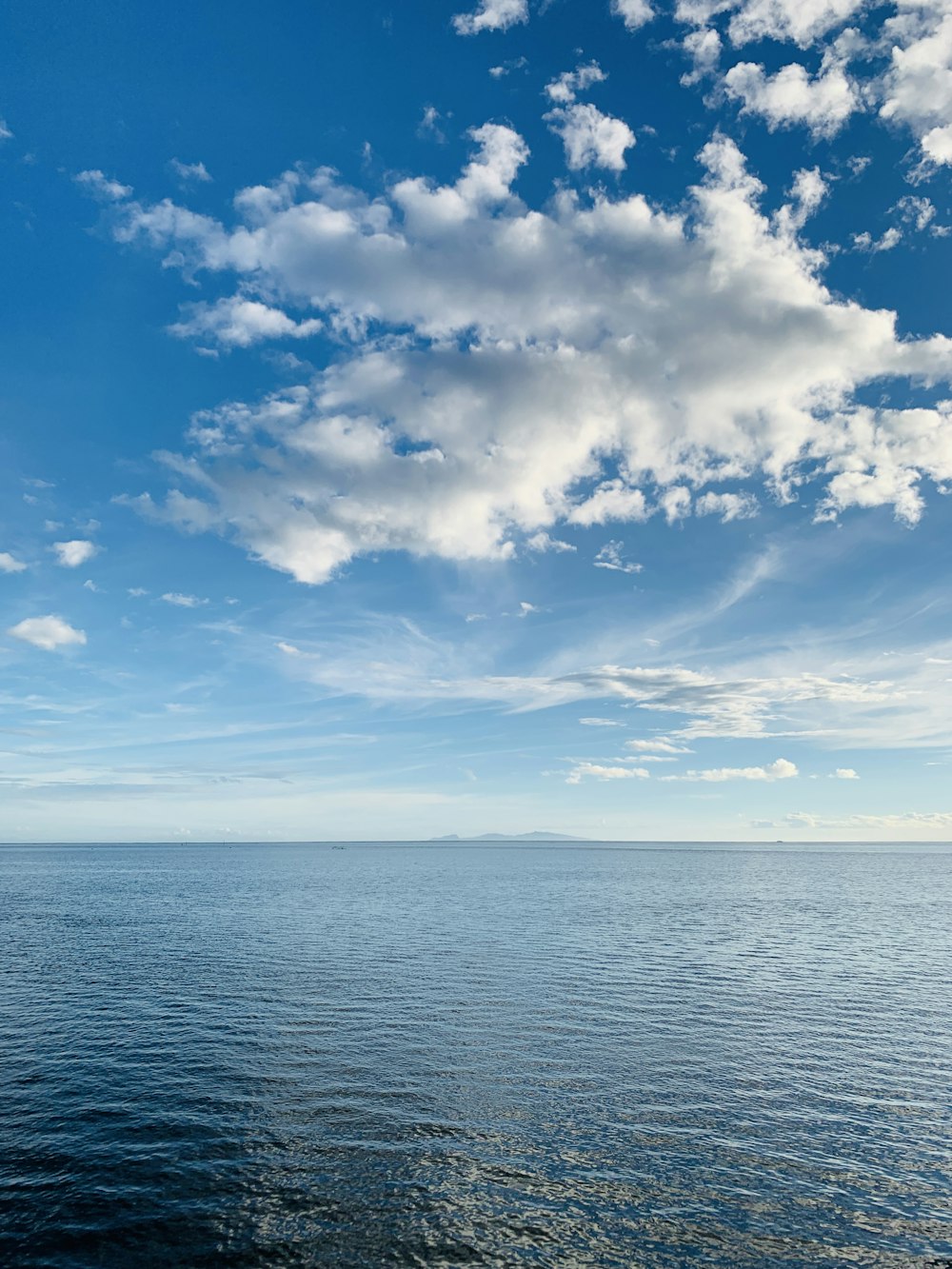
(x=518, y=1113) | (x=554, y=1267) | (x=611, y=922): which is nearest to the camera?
(x=554, y=1267)

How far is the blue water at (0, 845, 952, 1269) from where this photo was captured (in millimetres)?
23953

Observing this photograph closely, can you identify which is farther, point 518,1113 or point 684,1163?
point 518,1113

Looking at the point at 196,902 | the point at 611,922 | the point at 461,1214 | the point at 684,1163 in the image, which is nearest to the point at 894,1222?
the point at 684,1163

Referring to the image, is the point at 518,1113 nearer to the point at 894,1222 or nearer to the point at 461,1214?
the point at 461,1214

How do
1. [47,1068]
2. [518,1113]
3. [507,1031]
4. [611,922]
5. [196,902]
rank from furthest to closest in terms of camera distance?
[196,902]
[611,922]
[507,1031]
[47,1068]
[518,1113]

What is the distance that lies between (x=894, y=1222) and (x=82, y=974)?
63713 millimetres

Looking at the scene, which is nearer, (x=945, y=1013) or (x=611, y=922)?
(x=945, y=1013)

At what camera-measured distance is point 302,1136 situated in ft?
101

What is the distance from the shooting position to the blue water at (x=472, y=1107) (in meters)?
24.0

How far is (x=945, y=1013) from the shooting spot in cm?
5212

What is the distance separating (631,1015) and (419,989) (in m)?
17.6

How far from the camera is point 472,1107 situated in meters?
34.0

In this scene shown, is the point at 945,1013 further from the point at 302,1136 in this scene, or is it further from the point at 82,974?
the point at 82,974

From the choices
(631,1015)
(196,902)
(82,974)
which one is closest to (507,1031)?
(631,1015)
